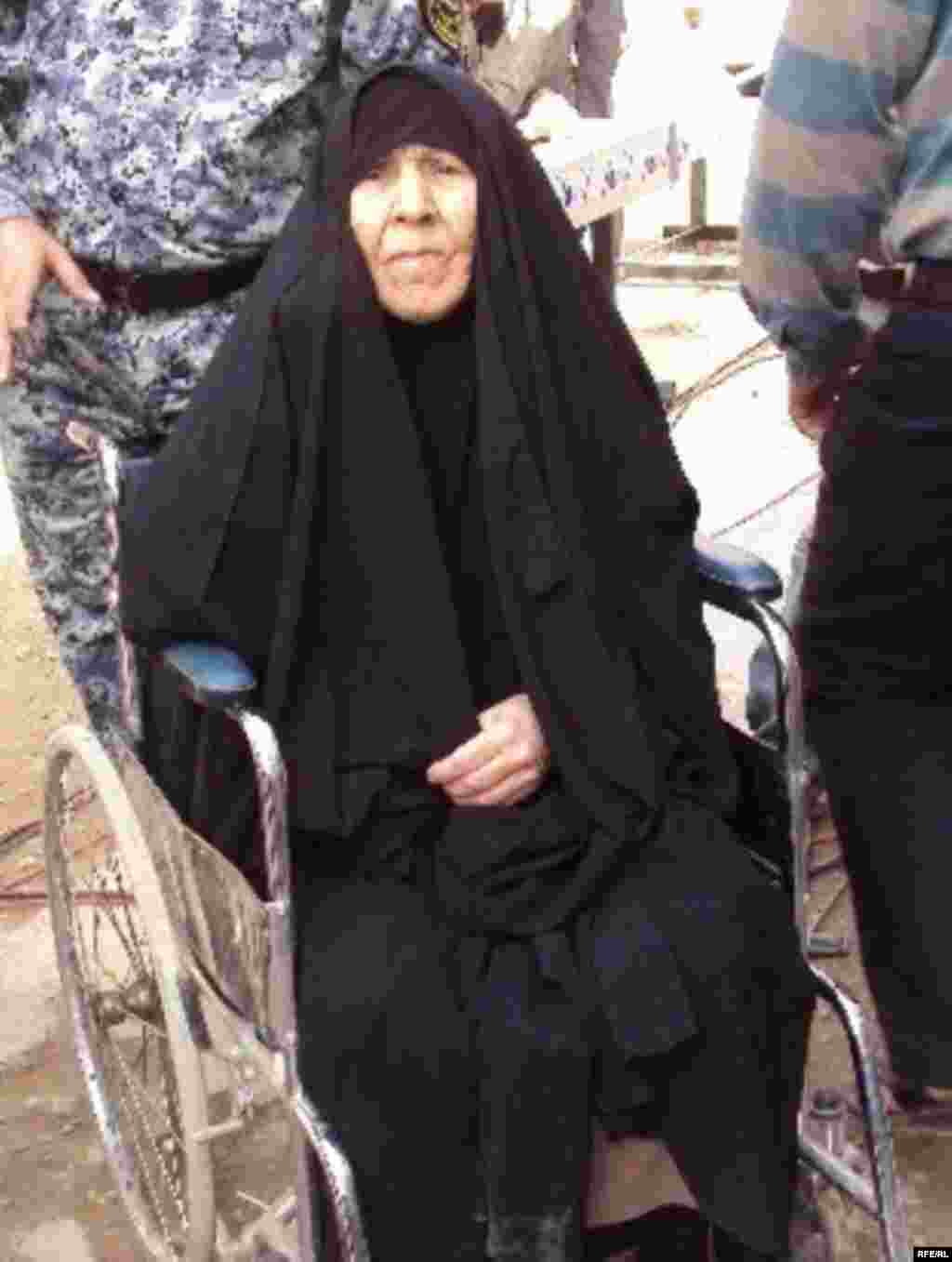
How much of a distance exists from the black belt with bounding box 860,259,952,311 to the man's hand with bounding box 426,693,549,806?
2.05 feet

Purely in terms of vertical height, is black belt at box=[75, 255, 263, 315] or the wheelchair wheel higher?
black belt at box=[75, 255, 263, 315]

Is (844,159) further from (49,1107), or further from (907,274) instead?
(49,1107)

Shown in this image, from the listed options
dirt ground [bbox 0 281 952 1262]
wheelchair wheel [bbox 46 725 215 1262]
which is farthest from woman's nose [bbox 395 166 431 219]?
dirt ground [bbox 0 281 952 1262]

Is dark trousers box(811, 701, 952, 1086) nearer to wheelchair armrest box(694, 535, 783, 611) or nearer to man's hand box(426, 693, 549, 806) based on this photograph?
wheelchair armrest box(694, 535, 783, 611)

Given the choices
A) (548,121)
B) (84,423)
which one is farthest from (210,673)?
(548,121)

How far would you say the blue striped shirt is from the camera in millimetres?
2191

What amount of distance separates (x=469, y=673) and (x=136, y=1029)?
1026 mm

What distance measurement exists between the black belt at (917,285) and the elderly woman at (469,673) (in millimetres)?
313

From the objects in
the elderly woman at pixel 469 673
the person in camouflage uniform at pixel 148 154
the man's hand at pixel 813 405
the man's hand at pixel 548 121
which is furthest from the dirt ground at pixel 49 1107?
the man's hand at pixel 548 121

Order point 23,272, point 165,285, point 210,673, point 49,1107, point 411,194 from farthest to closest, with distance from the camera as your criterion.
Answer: point 49,1107
point 165,285
point 23,272
point 411,194
point 210,673

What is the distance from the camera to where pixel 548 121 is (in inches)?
198

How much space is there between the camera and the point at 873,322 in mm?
2398

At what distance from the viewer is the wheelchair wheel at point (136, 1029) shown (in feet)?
7.82

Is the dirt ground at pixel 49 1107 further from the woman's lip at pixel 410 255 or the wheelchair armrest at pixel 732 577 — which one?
the woman's lip at pixel 410 255
